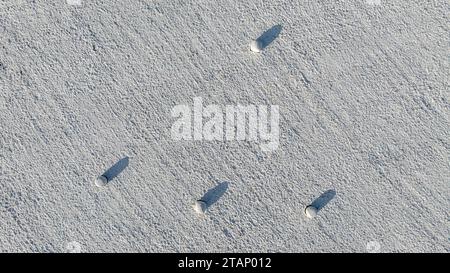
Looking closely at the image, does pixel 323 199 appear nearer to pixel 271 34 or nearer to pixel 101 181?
pixel 271 34

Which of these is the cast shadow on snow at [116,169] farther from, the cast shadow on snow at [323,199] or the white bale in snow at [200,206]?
the cast shadow on snow at [323,199]

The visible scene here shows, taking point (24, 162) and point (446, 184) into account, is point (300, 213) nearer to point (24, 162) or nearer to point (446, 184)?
point (446, 184)

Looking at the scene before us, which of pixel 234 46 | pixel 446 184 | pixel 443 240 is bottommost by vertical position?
pixel 443 240

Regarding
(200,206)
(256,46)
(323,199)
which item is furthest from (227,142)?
(323,199)

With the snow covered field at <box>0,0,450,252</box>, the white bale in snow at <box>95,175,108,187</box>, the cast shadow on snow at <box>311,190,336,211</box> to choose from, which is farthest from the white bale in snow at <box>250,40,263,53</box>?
the white bale in snow at <box>95,175,108,187</box>

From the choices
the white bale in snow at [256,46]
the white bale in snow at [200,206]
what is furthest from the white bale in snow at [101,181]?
the white bale in snow at [256,46]

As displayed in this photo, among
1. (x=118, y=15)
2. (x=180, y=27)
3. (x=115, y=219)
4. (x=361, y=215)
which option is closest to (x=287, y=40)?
(x=180, y=27)
